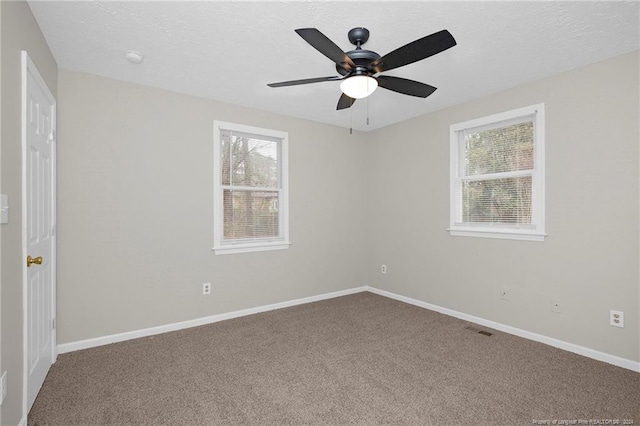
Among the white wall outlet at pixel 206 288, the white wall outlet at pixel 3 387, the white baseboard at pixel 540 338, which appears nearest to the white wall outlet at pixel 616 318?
the white baseboard at pixel 540 338

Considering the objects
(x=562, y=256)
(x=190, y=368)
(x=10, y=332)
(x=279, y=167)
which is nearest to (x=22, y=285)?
(x=10, y=332)

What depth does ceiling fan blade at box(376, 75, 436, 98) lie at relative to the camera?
2250 mm

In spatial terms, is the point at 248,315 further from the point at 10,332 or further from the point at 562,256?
the point at 562,256

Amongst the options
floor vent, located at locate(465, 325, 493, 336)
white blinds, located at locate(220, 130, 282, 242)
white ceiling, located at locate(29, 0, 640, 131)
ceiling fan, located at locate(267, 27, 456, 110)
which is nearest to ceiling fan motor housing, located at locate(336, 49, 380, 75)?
ceiling fan, located at locate(267, 27, 456, 110)

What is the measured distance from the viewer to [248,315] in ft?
12.7

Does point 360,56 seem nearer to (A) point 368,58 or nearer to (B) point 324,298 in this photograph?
(A) point 368,58

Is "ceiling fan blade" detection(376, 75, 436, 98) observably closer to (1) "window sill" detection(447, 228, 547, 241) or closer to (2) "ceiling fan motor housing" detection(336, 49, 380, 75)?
(2) "ceiling fan motor housing" detection(336, 49, 380, 75)

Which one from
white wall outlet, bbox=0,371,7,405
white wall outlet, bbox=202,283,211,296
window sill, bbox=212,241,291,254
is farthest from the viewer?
window sill, bbox=212,241,291,254

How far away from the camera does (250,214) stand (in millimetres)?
4051

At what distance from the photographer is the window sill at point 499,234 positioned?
3158mm

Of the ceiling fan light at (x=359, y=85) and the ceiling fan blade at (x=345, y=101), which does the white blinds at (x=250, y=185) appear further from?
the ceiling fan light at (x=359, y=85)

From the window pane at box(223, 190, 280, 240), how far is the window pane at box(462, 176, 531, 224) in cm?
228

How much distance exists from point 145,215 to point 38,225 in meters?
1.02

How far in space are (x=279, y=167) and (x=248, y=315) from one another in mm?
1825
